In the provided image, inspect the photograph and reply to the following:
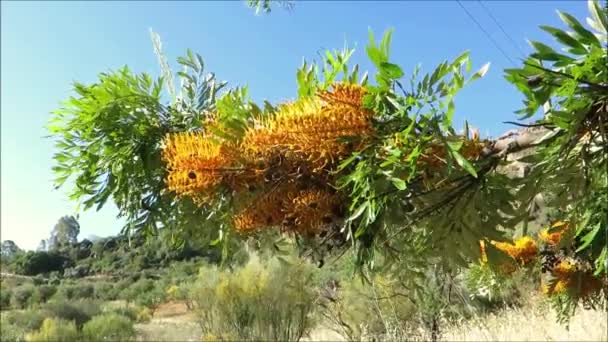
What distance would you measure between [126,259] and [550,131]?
138 feet

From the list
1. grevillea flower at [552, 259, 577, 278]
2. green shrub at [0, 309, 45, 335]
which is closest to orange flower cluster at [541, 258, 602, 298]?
grevillea flower at [552, 259, 577, 278]

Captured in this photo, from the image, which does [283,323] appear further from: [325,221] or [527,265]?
[325,221]

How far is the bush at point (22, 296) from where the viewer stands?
27.4 meters

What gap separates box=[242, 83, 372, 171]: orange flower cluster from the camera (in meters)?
1.36

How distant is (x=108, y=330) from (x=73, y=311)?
370 cm

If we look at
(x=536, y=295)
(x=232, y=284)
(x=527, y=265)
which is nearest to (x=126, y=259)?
(x=232, y=284)

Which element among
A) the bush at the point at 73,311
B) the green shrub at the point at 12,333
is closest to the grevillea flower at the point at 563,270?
the green shrub at the point at 12,333

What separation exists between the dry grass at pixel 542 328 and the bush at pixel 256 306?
3454mm

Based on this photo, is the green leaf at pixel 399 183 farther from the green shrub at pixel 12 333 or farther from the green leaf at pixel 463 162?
the green shrub at pixel 12 333

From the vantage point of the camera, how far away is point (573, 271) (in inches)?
144

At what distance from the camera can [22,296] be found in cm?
2780

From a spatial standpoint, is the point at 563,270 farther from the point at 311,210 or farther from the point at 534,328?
the point at 534,328

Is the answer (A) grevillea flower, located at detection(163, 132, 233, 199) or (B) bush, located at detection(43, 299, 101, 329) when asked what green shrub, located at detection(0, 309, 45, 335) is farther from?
(A) grevillea flower, located at detection(163, 132, 233, 199)

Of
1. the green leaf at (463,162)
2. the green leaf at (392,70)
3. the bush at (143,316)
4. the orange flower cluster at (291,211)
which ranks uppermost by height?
the green leaf at (392,70)
